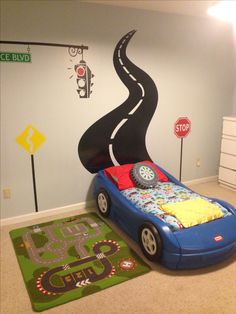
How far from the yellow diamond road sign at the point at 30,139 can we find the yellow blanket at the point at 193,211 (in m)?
1.52

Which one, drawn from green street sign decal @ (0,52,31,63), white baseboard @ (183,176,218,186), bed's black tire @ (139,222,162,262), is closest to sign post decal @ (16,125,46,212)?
green street sign decal @ (0,52,31,63)

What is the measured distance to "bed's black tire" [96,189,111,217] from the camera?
3035 mm

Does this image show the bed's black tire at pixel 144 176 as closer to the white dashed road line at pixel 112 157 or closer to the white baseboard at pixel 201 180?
the white dashed road line at pixel 112 157

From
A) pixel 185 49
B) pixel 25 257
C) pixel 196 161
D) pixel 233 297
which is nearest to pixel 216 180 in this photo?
pixel 196 161

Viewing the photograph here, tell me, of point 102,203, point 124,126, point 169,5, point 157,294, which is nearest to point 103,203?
point 102,203

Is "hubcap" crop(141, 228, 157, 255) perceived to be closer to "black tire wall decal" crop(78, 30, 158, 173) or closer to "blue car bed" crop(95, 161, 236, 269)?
"blue car bed" crop(95, 161, 236, 269)

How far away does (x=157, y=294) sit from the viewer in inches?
78.6

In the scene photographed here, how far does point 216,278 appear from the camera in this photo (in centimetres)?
214

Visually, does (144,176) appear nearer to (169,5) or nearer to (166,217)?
(166,217)

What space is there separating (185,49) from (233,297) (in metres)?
2.94

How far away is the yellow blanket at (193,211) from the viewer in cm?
231

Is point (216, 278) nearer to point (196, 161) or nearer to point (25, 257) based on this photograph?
point (25, 257)

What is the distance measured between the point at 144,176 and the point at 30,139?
132cm

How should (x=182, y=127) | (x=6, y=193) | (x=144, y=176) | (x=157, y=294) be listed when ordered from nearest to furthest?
(x=157, y=294) → (x=6, y=193) → (x=144, y=176) → (x=182, y=127)
